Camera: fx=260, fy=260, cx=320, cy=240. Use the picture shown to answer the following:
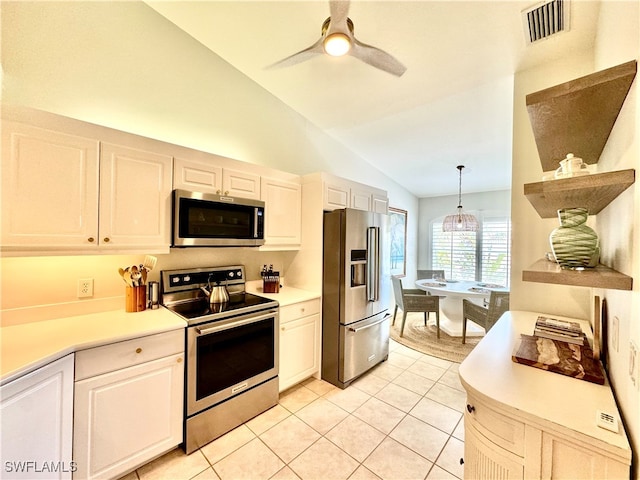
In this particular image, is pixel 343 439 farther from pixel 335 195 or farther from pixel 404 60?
pixel 404 60

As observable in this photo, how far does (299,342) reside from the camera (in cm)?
249

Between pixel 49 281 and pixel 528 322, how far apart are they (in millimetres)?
3303

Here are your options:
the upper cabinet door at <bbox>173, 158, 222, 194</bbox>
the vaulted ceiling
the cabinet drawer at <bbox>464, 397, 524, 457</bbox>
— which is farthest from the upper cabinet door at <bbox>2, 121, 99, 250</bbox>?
the cabinet drawer at <bbox>464, 397, 524, 457</bbox>

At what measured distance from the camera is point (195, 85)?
2396 millimetres

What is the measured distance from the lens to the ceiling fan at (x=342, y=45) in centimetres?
147

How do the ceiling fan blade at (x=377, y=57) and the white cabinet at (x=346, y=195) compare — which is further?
the white cabinet at (x=346, y=195)

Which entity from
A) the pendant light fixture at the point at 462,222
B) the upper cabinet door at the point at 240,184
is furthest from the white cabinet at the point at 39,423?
the pendant light fixture at the point at 462,222

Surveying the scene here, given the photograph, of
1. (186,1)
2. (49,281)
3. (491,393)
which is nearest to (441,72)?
(186,1)

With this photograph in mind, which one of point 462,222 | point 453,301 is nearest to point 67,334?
point 453,301

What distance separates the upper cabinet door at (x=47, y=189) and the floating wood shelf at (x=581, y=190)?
2262mm

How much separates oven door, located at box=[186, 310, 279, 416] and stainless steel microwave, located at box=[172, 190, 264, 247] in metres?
0.65

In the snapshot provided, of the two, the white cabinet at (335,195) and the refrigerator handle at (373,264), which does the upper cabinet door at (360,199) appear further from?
the refrigerator handle at (373,264)

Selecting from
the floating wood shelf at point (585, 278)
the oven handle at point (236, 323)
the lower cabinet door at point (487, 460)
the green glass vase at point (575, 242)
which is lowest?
the lower cabinet door at point (487, 460)

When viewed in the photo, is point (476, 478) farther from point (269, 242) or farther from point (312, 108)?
point (312, 108)
